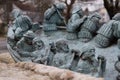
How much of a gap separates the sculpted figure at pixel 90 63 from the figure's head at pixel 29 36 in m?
2.56

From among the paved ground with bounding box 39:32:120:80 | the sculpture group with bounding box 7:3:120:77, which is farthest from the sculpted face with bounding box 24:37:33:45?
the paved ground with bounding box 39:32:120:80

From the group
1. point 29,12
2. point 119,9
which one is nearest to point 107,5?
point 119,9

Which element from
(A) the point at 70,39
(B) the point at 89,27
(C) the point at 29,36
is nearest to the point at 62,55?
(B) the point at 89,27

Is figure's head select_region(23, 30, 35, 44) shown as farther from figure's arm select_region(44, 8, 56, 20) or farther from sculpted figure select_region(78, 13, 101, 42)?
sculpted figure select_region(78, 13, 101, 42)

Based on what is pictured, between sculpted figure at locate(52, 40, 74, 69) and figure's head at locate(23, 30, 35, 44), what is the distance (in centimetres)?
157

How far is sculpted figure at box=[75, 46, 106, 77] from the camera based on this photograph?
775 centimetres

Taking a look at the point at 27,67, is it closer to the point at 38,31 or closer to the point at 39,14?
the point at 38,31

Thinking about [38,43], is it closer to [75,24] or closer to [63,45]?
[75,24]

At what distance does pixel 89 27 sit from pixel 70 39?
82 cm

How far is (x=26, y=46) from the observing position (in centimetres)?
1095

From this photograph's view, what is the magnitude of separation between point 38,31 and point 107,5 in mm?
9594

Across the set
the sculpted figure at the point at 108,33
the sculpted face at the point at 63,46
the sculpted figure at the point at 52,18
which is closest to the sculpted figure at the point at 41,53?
the sculpted face at the point at 63,46

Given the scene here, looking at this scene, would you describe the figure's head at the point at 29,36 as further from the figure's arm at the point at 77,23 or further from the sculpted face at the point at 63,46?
the sculpted face at the point at 63,46

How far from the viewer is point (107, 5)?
2070 cm
